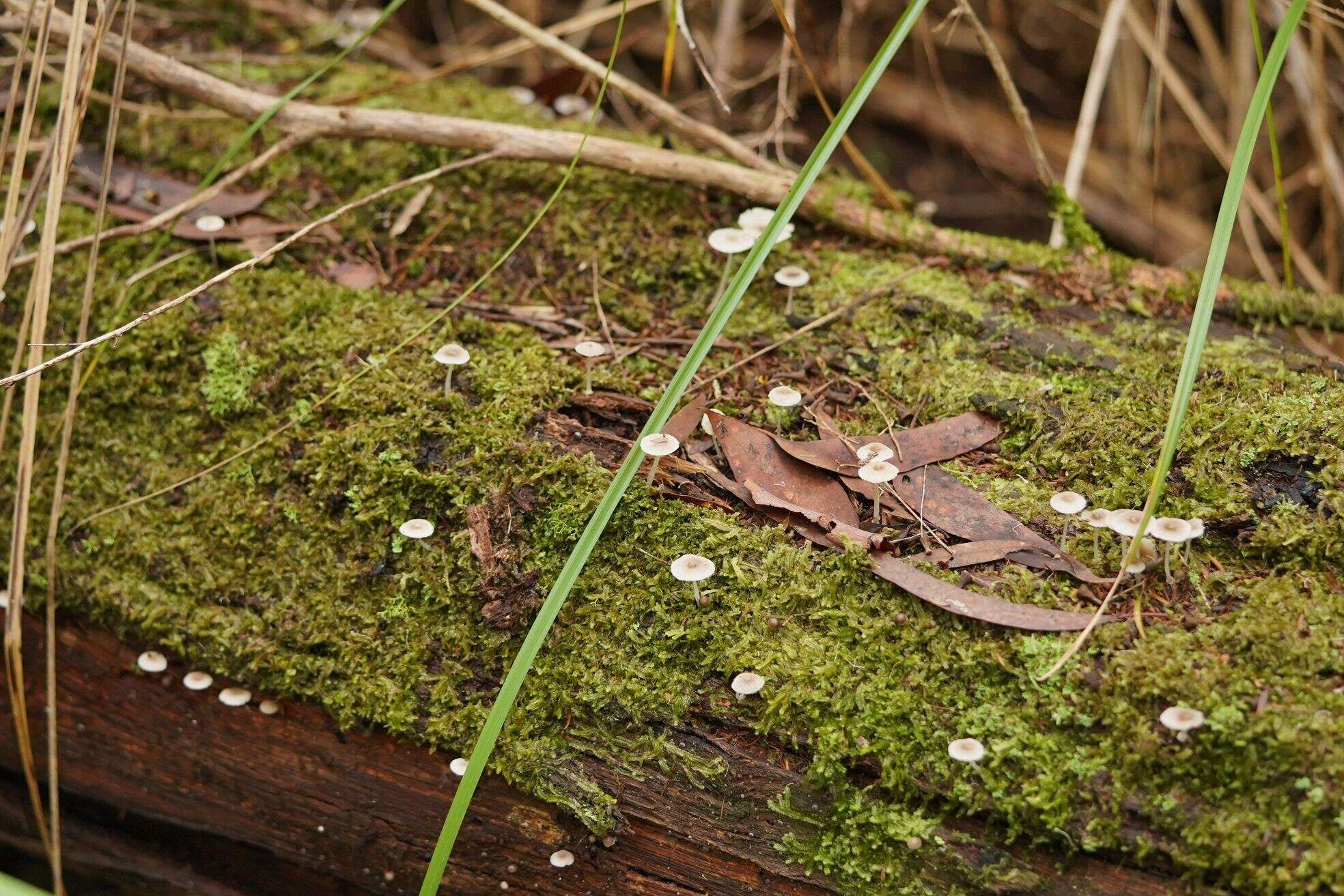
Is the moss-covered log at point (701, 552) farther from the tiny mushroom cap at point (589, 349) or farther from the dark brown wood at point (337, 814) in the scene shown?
the tiny mushroom cap at point (589, 349)

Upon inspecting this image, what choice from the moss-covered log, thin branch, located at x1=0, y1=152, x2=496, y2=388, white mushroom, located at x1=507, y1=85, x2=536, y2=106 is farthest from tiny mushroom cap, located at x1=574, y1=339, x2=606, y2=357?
white mushroom, located at x1=507, y1=85, x2=536, y2=106

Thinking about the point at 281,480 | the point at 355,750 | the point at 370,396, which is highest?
the point at 370,396

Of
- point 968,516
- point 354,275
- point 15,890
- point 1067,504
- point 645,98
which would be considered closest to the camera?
point 15,890

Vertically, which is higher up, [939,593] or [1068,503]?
[1068,503]

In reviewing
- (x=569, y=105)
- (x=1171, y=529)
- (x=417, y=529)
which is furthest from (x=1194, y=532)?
(x=569, y=105)

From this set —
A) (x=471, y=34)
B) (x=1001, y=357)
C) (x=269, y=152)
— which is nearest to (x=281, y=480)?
(x=269, y=152)

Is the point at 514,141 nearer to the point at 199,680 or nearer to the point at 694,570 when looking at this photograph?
the point at 694,570

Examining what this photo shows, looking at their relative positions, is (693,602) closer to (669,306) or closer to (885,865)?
(885,865)
